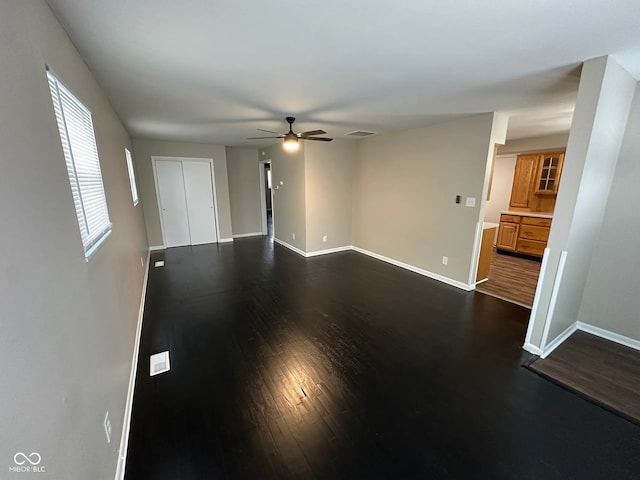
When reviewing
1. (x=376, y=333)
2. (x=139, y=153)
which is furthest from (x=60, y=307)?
(x=139, y=153)

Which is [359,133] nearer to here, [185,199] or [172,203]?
[185,199]

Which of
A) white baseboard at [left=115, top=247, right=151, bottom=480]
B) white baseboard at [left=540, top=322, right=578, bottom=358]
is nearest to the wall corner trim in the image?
white baseboard at [left=115, top=247, right=151, bottom=480]

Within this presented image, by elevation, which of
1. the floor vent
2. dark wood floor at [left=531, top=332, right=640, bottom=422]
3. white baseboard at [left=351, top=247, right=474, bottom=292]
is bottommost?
dark wood floor at [left=531, top=332, right=640, bottom=422]

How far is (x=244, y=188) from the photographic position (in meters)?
7.05

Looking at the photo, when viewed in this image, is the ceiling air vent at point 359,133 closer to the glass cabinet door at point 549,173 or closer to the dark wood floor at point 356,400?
the dark wood floor at point 356,400

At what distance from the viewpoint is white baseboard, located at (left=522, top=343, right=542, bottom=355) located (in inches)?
96.3

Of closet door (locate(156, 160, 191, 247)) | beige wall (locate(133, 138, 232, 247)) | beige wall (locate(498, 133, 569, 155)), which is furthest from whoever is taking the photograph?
closet door (locate(156, 160, 191, 247))

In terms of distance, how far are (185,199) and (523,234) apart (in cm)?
747

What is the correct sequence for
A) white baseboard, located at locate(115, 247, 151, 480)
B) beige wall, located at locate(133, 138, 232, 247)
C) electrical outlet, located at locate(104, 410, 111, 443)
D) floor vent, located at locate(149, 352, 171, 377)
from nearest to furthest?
electrical outlet, located at locate(104, 410, 111, 443), white baseboard, located at locate(115, 247, 151, 480), floor vent, located at locate(149, 352, 171, 377), beige wall, located at locate(133, 138, 232, 247)

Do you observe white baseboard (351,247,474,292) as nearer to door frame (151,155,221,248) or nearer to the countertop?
the countertop

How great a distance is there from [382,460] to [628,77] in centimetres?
359

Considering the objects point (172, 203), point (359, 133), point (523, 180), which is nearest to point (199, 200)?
point (172, 203)

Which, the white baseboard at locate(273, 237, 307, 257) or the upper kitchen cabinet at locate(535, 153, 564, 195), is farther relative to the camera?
the white baseboard at locate(273, 237, 307, 257)

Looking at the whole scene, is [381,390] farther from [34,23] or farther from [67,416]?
[34,23]
